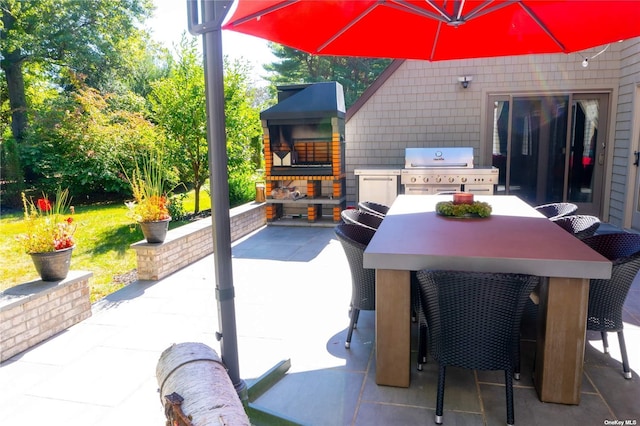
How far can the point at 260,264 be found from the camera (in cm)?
531

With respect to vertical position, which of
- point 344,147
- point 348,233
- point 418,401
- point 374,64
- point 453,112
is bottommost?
point 418,401

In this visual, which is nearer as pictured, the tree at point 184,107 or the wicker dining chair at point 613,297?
the wicker dining chair at point 613,297

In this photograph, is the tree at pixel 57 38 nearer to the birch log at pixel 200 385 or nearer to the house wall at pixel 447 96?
the house wall at pixel 447 96

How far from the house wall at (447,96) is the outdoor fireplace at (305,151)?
2.10 feet

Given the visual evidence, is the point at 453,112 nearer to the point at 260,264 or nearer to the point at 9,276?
the point at 260,264

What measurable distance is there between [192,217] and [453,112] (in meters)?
4.96

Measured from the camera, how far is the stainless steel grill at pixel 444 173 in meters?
7.13

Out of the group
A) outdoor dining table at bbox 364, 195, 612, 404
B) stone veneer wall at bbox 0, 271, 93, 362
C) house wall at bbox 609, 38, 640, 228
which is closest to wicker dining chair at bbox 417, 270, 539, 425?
outdoor dining table at bbox 364, 195, 612, 404

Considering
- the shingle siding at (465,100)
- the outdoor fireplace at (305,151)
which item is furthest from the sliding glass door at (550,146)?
the outdoor fireplace at (305,151)

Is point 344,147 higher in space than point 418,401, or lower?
higher

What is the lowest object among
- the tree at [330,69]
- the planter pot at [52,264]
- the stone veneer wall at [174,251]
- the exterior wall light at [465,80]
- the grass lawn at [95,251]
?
the grass lawn at [95,251]

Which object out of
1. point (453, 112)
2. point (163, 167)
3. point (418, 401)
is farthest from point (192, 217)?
point (418, 401)

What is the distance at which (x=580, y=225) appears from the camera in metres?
3.48

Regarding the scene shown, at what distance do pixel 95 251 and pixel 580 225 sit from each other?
5742mm
